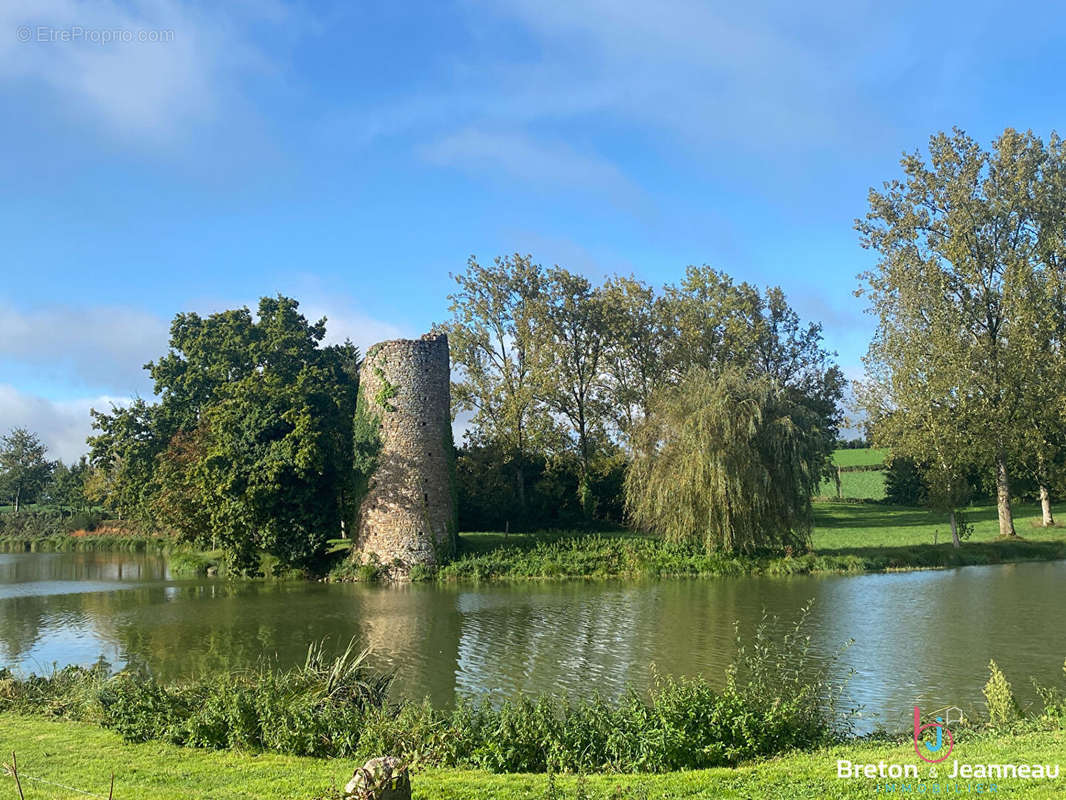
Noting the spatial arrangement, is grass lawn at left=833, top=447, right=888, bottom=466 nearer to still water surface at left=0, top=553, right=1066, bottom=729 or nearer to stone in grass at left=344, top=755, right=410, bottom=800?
still water surface at left=0, top=553, right=1066, bottom=729

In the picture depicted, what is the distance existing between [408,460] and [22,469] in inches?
2442

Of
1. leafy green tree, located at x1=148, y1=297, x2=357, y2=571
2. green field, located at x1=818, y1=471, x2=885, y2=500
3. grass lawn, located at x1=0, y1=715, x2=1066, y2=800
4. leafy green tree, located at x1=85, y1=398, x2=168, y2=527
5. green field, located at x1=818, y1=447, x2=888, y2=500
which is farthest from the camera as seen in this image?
green field, located at x1=818, y1=447, x2=888, y2=500

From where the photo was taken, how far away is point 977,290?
31.8m

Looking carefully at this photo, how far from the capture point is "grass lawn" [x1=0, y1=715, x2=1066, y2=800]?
588 centimetres

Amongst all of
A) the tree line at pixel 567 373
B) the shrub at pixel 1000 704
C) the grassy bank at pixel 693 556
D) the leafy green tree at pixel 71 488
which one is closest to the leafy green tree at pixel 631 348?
the tree line at pixel 567 373

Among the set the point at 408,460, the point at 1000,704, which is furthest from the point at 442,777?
the point at 408,460

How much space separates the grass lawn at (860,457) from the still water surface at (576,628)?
124 ft

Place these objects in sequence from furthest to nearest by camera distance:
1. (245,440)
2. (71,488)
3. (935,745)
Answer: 1. (71,488)
2. (245,440)
3. (935,745)

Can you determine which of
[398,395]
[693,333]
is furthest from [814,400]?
[398,395]

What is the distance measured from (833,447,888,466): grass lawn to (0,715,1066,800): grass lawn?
57748 millimetres

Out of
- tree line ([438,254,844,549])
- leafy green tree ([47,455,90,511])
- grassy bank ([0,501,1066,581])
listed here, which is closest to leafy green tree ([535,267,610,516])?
tree line ([438,254,844,549])

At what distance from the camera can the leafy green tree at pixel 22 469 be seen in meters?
73.2

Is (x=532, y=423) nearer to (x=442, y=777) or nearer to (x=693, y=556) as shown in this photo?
(x=693, y=556)

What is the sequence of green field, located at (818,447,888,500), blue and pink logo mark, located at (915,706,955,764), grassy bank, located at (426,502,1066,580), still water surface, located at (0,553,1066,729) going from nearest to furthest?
1. blue and pink logo mark, located at (915,706,955,764)
2. still water surface, located at (0,553,1066,729)
3. grassy bank, located at (426,502,1066,580)
4. green field, located at (818,447,888,500)
